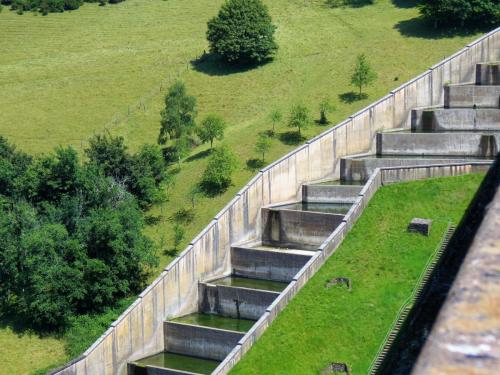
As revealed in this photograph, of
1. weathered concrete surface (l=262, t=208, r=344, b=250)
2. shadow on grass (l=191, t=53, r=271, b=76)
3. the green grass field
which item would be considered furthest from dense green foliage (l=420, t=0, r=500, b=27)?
weathered concrete surface (l=262, t=208, r=344, b=250)

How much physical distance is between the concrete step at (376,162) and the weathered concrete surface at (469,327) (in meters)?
41.5

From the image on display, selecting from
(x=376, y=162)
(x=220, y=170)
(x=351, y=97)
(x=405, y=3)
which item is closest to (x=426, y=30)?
(x=405, y=3)

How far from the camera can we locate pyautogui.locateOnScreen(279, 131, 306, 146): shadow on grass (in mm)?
55812

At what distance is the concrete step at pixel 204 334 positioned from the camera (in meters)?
36.7

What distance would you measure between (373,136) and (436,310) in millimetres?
46291

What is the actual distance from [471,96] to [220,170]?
14.4 m

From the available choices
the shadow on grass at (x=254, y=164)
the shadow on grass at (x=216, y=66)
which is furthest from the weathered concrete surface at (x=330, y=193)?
the shadow on grass at (x=216, y=66)

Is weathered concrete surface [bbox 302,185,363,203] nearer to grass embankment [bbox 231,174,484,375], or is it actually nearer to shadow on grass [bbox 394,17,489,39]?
grass embankment [bbox 231,174,484,375]

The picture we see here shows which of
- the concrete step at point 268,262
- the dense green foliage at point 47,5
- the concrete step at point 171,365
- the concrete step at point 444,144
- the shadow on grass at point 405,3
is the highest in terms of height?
the dense green foliage at point 47,5

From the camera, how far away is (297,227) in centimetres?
4316

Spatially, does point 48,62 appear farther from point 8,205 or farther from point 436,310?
point 436,310

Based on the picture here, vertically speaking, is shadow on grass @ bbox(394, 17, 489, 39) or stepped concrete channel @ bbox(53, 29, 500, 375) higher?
shadow on grass @ bbox(394, 17, 489, 39)

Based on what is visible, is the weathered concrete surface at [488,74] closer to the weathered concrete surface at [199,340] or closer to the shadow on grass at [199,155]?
the shadow on grass at [199,155]

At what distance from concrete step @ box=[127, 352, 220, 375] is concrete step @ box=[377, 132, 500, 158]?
1629 centimetres
